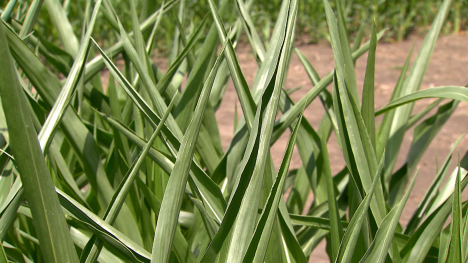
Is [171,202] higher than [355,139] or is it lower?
lower

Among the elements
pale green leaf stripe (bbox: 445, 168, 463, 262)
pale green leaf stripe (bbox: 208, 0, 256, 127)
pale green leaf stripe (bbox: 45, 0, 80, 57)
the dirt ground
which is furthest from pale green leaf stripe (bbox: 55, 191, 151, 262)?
the dirt ground

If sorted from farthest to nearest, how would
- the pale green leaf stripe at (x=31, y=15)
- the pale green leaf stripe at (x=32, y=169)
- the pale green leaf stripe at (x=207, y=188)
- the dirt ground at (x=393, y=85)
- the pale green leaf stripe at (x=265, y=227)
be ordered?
the dirt ground at (x=393, y=85) < the pale green leaf stripe at (x=31, y=15) < the pale green leaf stripe at (x=207, y=188) < the pale green leaf stripe at (x=265, y=227) < the pale green leaf stripe at (x=32, y=169)

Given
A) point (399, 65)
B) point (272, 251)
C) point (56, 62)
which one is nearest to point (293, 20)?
point (272, 251)

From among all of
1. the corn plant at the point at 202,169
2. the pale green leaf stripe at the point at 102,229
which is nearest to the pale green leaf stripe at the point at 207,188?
the corn plant at the point at 202,169

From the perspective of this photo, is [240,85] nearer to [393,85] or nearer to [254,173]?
[254,173]

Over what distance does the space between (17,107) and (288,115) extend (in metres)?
0.42

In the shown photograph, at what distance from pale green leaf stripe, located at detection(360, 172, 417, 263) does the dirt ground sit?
0.89m

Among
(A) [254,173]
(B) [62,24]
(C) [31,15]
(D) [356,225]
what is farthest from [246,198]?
(B) [62,24]

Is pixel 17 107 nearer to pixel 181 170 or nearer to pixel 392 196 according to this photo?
pixel 181 170

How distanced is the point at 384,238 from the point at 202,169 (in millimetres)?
272

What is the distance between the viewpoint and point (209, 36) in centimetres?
74

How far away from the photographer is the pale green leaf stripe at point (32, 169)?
0.33m

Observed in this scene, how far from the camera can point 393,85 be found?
8.99ft

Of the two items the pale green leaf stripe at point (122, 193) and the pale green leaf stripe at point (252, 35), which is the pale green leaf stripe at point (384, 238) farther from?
the pale green leaf stripe at point (252, 35)
